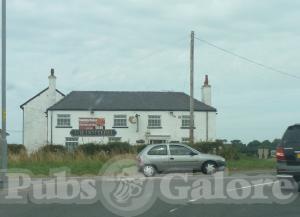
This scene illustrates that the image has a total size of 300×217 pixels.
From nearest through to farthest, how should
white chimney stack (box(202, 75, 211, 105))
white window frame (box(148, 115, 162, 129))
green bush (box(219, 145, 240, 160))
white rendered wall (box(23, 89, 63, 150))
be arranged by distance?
1. green bush (box(219, 145, 240, 160))
2. white window frame (box(148, 115, 162, 129))
3. white chimney stack (box(202, 75, 211, 105))
4. white rendered wall (box(23, 89, 63, 150))

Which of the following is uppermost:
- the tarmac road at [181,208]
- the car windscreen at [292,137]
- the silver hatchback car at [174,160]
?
the car windscreen at [292,137]

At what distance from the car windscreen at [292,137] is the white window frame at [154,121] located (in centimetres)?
5048

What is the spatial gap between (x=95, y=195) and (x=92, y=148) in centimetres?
2982

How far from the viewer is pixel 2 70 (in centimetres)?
2180

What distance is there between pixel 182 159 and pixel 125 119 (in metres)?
Result: 39.2

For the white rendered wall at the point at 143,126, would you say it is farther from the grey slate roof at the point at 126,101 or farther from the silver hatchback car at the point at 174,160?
the silver hatchback car at the point at 174,160

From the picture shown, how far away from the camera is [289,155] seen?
56.9 ft

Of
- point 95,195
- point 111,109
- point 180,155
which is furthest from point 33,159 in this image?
point 111,109

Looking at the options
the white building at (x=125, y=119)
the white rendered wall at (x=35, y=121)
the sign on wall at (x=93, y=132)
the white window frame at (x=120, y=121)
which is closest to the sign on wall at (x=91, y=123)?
the white building at (x=125, y=119)

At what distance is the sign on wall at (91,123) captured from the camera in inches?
2642

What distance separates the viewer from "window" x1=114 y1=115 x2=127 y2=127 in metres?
67.9

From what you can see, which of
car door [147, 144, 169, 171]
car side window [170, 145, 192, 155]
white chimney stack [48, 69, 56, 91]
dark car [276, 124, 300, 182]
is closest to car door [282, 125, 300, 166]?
dark car [276, 124, 300, 182]

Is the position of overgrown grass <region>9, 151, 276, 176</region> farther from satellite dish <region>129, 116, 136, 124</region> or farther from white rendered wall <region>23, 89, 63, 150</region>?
white rendered wall <region>23, 89, 63, 150</region>

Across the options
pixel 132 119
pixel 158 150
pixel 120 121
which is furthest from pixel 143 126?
pixel 158 150
